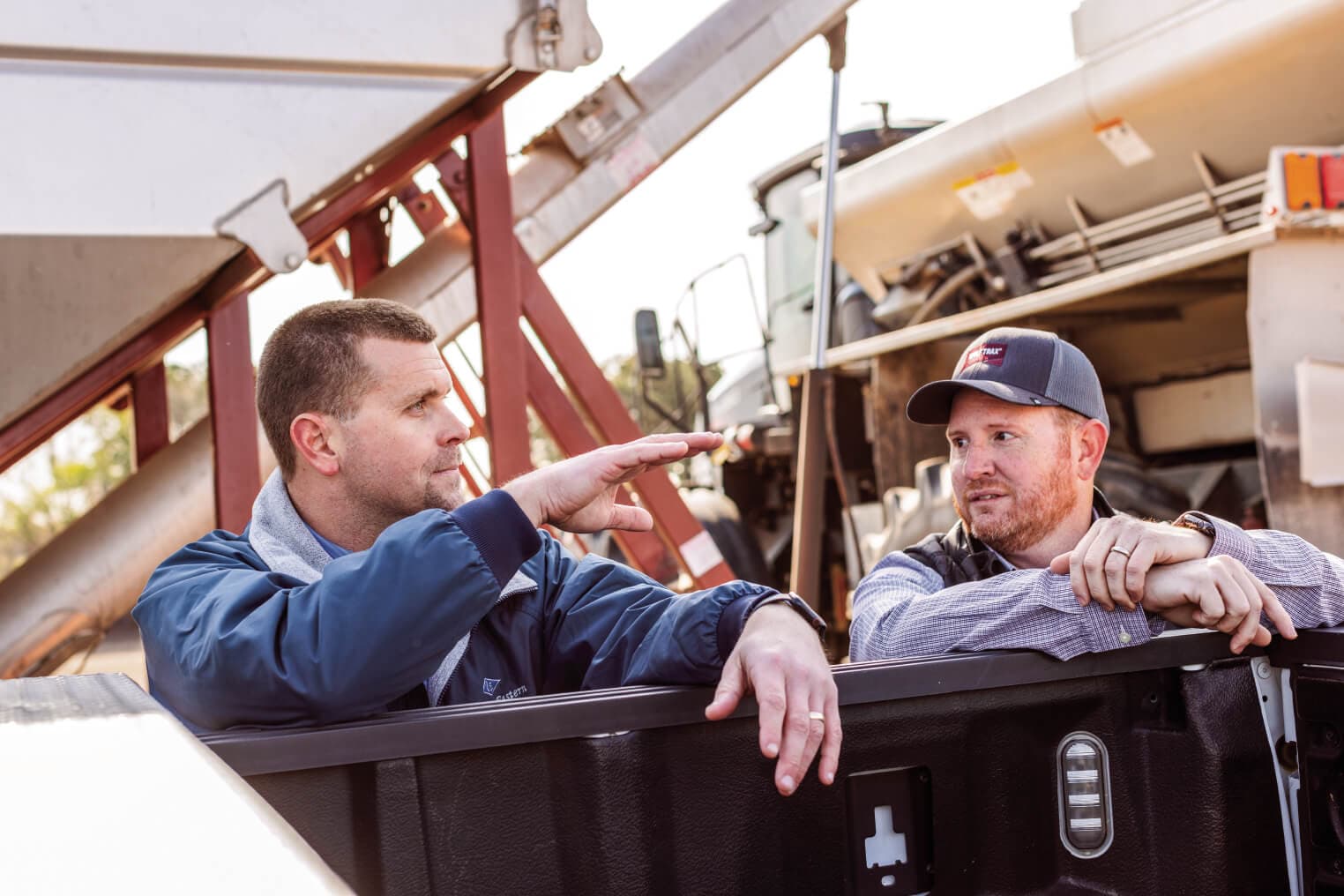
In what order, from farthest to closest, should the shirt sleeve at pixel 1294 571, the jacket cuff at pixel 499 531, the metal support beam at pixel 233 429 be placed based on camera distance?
the metal support beam at pixel 233 429
the shirt sleeve at pixel 1294 571
the jacket cuff at pixel 499 531

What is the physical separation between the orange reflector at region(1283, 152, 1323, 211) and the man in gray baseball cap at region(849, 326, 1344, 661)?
1477 mm

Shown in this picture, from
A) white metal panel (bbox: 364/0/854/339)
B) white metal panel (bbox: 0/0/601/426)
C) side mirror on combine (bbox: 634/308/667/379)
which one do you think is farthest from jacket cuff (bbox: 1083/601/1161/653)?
side mirror on combine (bbox: 634/308/667/379)

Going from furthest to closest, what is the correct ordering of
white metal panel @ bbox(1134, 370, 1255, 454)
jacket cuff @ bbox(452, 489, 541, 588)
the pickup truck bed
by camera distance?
white metal panel @ bbox(1134, 370, 1255, 454) → jacket cuff @ bbox(452, 489, 541, 588) → the pickup truck bed

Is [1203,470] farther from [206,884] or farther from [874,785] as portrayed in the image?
[206,884]

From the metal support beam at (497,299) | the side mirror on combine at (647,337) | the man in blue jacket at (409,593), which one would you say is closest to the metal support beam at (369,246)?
the metal support beam at (497,299)

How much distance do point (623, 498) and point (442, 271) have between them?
1003mm

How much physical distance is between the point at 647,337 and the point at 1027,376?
10.5 feet

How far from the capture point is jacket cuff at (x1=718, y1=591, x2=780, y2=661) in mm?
1578

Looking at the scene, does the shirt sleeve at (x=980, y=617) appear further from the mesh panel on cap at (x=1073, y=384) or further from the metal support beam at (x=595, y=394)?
the metal support beam at (x=595, y=394)

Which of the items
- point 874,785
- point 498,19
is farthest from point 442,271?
point 874,785

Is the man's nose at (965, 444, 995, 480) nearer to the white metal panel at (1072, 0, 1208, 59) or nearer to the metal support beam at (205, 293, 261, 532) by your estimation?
the metal support beam at (205, 293, 261, 532)

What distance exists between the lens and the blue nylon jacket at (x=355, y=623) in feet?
4.61

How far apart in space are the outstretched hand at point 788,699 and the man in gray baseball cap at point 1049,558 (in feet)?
1.20

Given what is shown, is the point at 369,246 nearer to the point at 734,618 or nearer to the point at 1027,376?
the point at 1027,376
